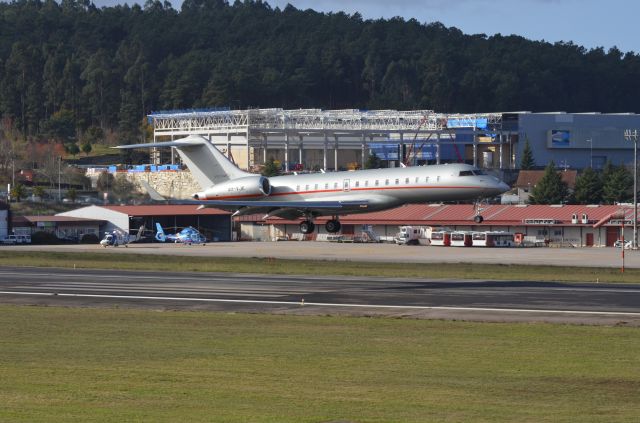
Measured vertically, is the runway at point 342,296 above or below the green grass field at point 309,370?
below

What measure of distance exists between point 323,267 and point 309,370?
4791cm

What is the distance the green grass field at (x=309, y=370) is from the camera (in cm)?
2559

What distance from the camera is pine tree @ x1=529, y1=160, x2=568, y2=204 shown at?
489 ft

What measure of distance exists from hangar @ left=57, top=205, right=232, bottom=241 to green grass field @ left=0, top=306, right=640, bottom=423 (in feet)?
304

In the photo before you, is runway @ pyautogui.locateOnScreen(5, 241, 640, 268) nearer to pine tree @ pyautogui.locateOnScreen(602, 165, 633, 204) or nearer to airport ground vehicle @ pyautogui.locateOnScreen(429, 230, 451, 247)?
airport ground vehicle @ pyautogui.locateOnScreen(429, 230, 451, 247)

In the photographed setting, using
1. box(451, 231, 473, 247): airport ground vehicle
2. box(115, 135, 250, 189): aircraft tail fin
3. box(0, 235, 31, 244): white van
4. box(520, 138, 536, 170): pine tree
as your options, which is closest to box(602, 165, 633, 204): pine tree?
box(520, 138, 536, 170): pine tree

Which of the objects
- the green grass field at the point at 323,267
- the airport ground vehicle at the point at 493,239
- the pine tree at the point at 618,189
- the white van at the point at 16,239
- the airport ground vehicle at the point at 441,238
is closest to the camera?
the green grass field at the point at 323,267

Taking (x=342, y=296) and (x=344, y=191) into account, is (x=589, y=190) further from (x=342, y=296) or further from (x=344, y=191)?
(x=342, y=296)

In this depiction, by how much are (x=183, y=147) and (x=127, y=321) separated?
3239 cm

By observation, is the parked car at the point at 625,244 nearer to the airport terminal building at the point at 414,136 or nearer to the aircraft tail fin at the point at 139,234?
the aircraft tail fin at the point at 139,234

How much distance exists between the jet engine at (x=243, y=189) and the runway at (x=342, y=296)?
507cm

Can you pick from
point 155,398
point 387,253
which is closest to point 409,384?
point 155,398

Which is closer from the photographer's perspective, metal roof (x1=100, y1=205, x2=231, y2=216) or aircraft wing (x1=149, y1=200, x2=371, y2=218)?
aircraft wing (x1=149, y1=200, x2=371, y2=218)

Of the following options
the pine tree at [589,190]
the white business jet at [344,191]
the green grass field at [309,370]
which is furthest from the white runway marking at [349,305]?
the pine tree at [589,190]
